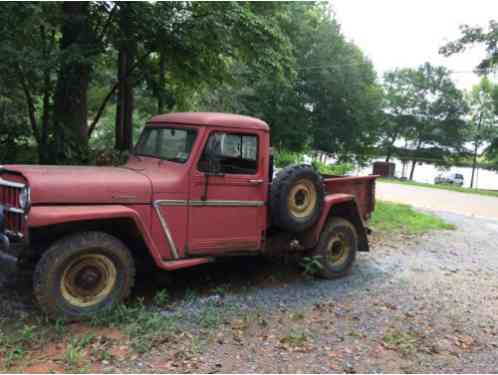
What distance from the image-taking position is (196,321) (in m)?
4.16

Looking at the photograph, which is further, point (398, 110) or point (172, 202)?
point (398, 110)

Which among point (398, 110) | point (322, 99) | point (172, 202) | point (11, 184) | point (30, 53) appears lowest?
point (172, 202)

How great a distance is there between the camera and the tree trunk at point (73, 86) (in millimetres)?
7234

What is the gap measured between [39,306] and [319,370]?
8.12ft

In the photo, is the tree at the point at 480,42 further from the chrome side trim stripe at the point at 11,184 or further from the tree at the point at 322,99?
the chrome side trim stripe at the point at 11,184

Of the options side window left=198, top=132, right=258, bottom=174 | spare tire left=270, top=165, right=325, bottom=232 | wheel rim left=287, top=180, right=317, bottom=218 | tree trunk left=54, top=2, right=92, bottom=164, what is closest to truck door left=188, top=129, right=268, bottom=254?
side window left=198, top=132, right=258, bottom=174

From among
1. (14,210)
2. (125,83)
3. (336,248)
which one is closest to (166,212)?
(14,210)

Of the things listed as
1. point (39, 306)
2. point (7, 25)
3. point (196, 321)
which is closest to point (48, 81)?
point (7, 25)

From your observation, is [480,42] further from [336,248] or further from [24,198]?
[24,198]

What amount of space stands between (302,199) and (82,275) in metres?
2.58

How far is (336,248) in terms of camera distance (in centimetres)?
590

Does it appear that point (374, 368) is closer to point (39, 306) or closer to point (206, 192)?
point (206, 192)

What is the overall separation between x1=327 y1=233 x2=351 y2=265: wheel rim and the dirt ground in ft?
0.97

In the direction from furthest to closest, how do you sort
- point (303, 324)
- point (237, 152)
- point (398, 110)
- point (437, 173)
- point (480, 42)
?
point (437, 173)
point (398, 110)
point (480, 42)
point (237, 152)
point (303, 324)
